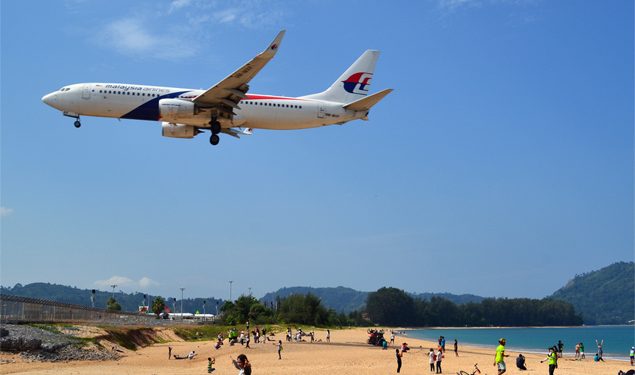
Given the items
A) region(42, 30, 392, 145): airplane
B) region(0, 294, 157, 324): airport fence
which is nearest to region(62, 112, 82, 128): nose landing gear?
region(42, 30, 392, 145): airplane

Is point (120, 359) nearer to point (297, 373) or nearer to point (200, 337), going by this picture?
point (297, 373)

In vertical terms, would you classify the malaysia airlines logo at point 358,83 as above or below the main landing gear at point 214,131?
above

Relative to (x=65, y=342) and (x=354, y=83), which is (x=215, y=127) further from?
(x=65, y=342)

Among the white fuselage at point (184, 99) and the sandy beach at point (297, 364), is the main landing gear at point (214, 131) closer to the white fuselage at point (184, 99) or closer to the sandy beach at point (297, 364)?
the white fuselage at point (184, 99)

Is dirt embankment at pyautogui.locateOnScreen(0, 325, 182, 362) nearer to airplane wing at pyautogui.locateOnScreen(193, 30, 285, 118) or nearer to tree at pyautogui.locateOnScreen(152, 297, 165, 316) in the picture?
airplane wing at pyautogui.locateOnScreen(193, 30, 285, 118)

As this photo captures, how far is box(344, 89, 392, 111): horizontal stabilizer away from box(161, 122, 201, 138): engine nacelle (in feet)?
35.9

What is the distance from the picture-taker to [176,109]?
1769 inches

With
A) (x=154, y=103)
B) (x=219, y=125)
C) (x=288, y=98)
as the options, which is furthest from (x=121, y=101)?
(x=288, y=98)

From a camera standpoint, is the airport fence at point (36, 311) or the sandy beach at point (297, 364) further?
the airport fence at point (36, 311)

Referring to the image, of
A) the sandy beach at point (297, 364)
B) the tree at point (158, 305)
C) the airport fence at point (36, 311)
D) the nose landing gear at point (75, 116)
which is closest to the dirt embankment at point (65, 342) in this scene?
the sandy beach at point (297, 364)

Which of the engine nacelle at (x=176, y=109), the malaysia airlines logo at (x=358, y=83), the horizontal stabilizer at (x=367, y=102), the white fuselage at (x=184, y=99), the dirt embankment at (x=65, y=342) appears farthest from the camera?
the malaysia airlines logo at (x=358, y=83)

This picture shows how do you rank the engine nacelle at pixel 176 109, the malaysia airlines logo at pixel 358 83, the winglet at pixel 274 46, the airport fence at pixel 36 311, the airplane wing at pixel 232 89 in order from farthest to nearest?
the malaysia airlines logo at pixel 358 83 → the airport fence at pixel 36 311 → the engine nacelle at pixel 176 109 → the airplane wing at pixel 232 89 → the winglet at pixel 274 46

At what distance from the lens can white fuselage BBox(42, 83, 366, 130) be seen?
4591cm

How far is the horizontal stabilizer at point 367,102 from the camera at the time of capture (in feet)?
143
